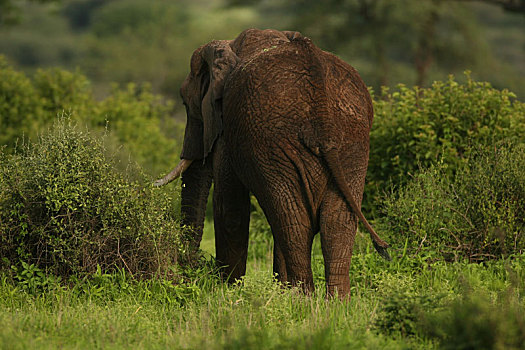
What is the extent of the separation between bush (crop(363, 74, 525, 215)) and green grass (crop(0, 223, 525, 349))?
274 centimetres

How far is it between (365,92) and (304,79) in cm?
60

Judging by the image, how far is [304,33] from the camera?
32000 millimetres

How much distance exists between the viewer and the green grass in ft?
15.8

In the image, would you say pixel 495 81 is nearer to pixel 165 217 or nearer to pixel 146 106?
pixel 146 106

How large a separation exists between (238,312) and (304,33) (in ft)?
90.2

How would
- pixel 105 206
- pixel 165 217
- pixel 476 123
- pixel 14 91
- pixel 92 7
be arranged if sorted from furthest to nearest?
pixel 92 7
pixel 14 91
pixel 476 123
pixel 165 217
pixel 105 206

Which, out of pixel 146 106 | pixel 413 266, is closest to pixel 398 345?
pixel 413 266

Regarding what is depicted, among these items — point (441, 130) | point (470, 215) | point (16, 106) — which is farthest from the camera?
point (16, 106)

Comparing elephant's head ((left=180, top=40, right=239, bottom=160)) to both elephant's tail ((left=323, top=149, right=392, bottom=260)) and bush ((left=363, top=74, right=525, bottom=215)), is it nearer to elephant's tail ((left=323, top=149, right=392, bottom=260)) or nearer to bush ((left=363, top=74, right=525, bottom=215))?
elephant's tail ((left=323, top=149, right=392, bottom=260))

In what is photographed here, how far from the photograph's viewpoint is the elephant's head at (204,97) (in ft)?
21.9

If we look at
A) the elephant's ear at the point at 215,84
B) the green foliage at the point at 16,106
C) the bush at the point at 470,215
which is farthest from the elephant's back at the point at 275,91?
the green foliage at the point at 16,106

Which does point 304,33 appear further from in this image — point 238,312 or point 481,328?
point 481,328

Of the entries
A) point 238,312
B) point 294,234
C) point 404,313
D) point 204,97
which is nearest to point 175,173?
point 204,97

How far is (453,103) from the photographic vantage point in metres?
9.99
